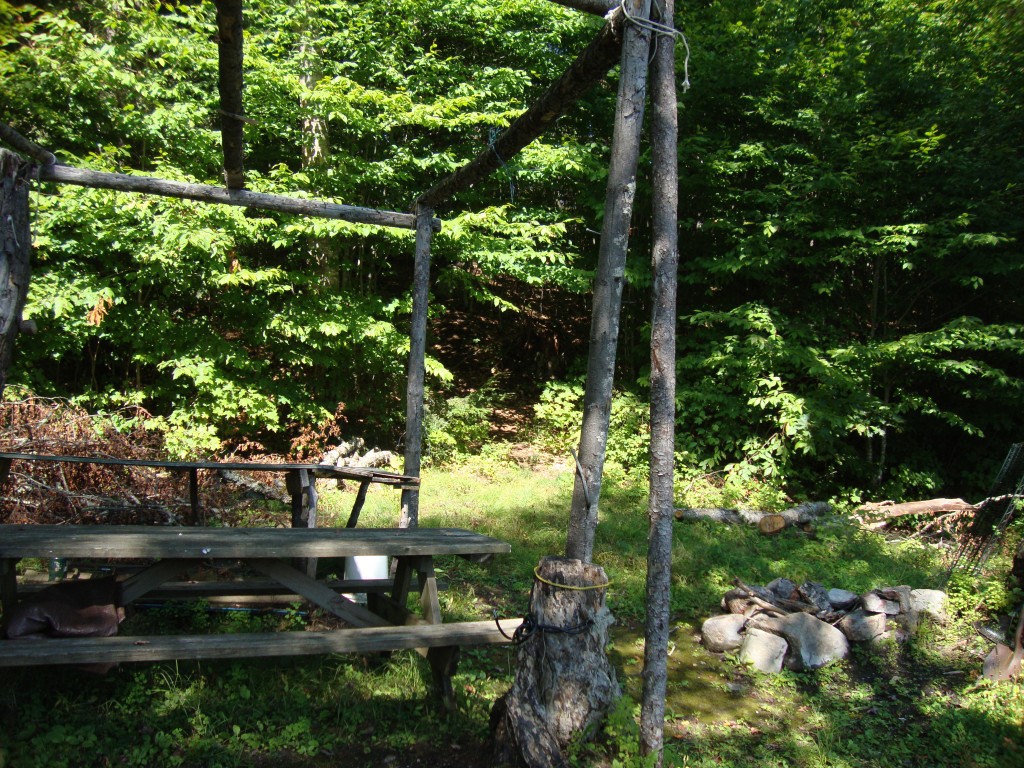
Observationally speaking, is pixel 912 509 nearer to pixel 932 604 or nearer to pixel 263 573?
pixel 932 604

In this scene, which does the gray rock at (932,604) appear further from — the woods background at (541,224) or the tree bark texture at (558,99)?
the tree bark texture at (558,99)

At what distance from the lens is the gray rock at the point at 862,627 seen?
4.76 meters

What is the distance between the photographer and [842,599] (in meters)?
5.17

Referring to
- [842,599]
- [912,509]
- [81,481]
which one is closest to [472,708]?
[842,599]

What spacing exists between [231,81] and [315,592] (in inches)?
110

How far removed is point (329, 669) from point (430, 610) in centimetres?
66

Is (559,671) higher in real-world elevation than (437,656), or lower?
higher

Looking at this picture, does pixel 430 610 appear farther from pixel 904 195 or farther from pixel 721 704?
pixel 904 195

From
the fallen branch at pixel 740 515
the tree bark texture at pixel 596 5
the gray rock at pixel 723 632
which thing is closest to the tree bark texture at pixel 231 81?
the tree bark texture at pixel 596 5

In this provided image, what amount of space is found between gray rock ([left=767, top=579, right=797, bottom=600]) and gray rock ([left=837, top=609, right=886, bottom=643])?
493mm

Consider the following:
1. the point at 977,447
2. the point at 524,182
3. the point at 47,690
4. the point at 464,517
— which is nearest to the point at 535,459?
the point at 464,517

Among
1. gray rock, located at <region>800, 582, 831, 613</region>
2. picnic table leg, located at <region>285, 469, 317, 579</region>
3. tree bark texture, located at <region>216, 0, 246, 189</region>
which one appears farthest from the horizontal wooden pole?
gray rock, located at <region>800, 582, 831, 613</region>

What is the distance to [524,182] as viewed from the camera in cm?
1040

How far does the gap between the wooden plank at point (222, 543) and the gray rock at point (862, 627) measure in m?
2.82
